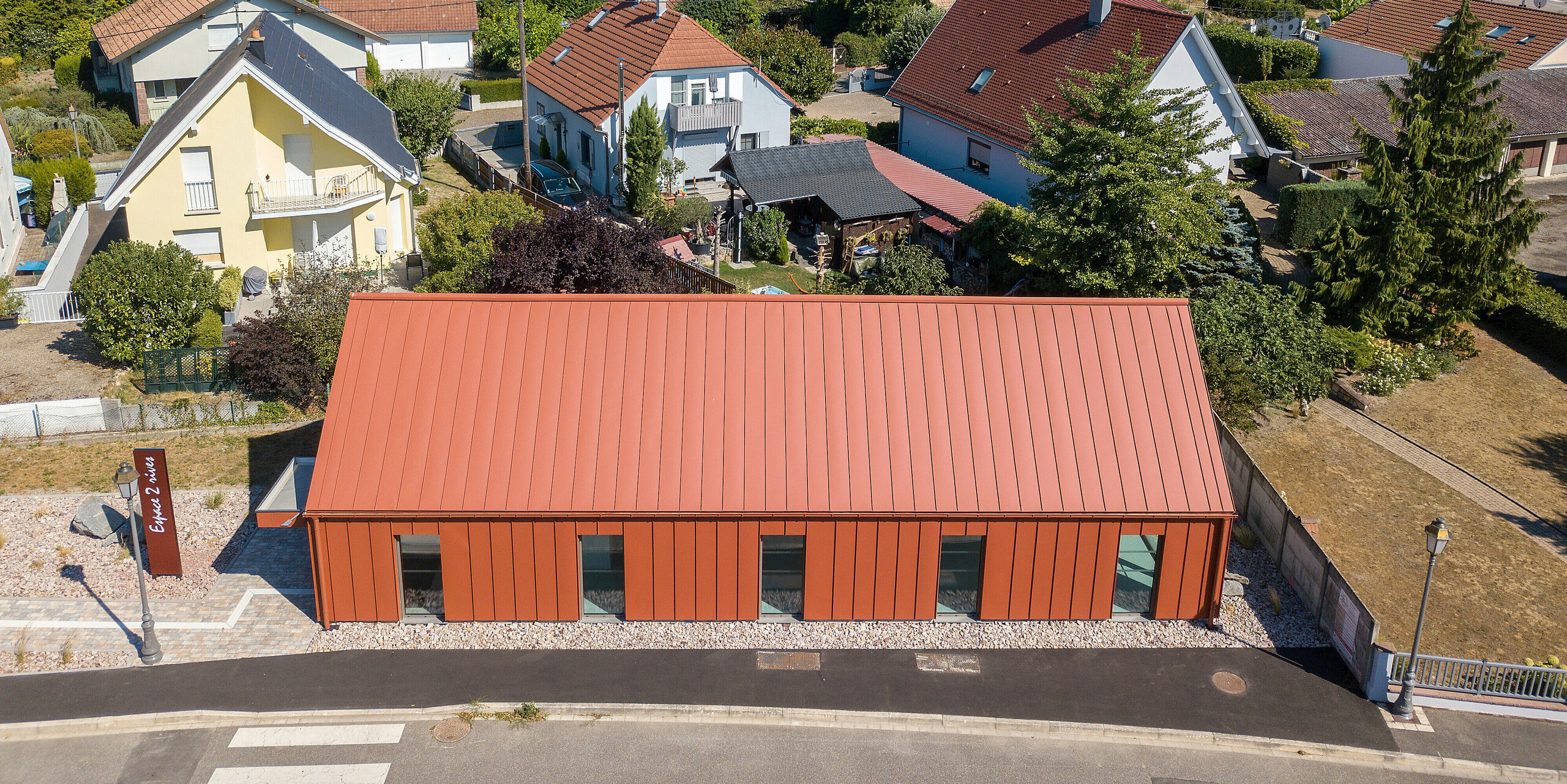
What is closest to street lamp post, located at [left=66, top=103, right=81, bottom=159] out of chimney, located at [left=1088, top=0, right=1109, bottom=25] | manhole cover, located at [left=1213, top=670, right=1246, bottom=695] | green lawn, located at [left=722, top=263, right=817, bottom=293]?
green lawn, located at [left=722, top=263, right=817, bottom=293]

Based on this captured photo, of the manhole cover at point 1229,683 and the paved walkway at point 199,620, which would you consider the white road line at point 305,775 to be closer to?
the paved walkway at point 199,620

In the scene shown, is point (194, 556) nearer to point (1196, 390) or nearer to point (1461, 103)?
point (1196, 390)

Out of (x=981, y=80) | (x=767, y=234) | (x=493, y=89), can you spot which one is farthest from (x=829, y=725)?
(x=493, y=89)

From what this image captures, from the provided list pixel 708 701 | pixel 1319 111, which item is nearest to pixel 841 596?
pixel 708 701

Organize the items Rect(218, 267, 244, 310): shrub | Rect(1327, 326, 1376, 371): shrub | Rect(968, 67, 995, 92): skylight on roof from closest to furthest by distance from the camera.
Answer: Rect(1327, 326, 1376, 371): shrub, Rect(218, 267, 244, 310): shrub, Rect(968, 67, 995, 92): skylight on roof

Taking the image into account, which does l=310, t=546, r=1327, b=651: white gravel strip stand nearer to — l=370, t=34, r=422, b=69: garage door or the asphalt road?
the asphalt road

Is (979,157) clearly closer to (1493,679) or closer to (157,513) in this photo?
(1493,679)
